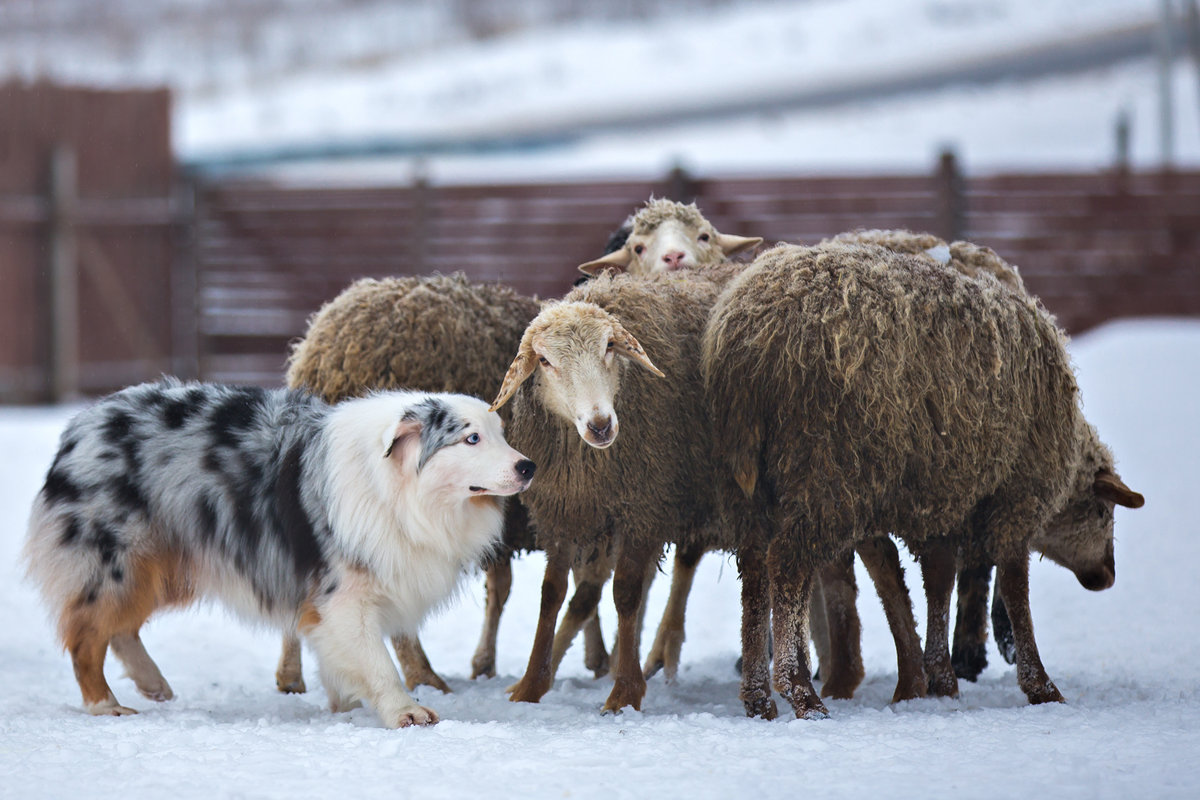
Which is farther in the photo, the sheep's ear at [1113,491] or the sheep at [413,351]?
the sheep at [413,351]

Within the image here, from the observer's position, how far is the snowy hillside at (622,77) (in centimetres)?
2705

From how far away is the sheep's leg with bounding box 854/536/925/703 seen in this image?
18.5 ft

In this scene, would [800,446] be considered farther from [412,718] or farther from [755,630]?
[412,718]

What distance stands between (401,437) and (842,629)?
6.88ft

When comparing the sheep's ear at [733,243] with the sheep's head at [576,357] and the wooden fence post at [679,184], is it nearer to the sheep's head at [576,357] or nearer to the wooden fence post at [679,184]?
the sheep's head at [576,357]

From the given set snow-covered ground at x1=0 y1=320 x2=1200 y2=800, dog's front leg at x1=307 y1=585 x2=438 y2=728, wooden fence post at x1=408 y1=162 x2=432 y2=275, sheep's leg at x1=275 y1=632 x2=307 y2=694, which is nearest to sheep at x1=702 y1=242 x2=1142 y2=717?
snow-covered ground at x1=0 y1=320 x2=1200 y2=800

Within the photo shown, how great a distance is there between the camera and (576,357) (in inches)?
204

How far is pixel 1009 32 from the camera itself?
3312cm

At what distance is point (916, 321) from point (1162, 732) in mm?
1729

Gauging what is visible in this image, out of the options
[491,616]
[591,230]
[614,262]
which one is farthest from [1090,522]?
[591,230]

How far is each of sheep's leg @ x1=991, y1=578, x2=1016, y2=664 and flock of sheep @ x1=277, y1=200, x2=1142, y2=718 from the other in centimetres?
49

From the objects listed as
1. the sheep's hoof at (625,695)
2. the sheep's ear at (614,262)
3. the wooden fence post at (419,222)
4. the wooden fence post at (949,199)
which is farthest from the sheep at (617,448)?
the wooden fence post at (419,222)

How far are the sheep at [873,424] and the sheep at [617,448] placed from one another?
16 centimetres

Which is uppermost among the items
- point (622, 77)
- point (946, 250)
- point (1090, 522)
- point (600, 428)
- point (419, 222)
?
point (622, 77)
